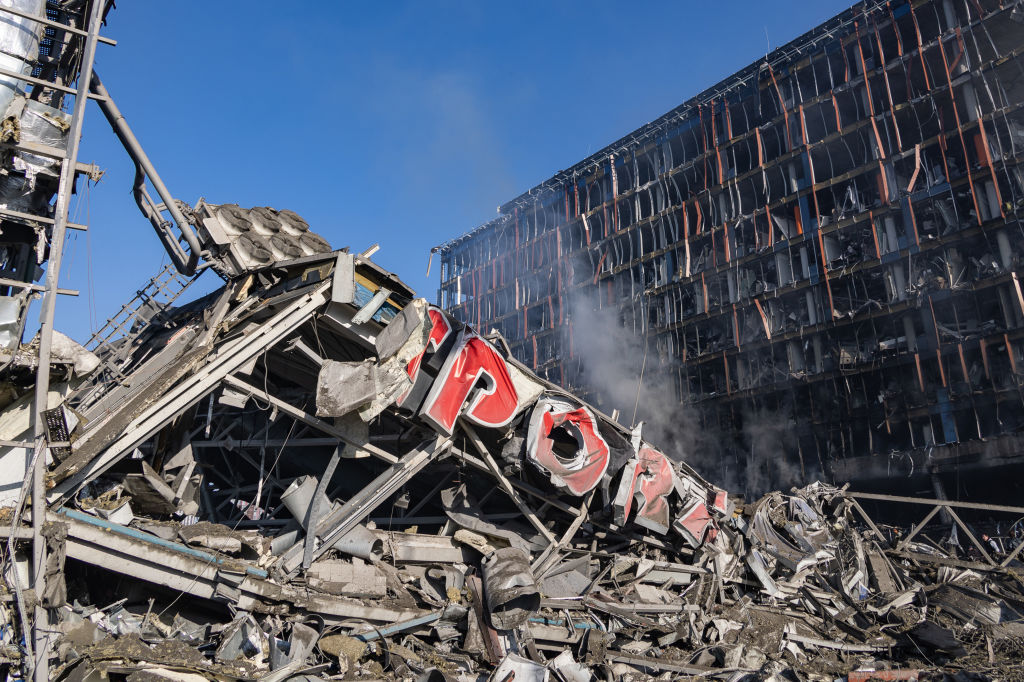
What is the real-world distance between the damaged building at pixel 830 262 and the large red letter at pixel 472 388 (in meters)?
30.8

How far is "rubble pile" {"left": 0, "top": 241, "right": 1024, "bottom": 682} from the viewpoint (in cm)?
1074

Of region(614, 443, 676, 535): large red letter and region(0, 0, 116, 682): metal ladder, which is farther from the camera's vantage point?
region(614, 443, 676, 535): large red letter

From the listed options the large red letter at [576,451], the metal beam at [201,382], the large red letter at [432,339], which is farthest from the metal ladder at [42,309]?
the large red letter at [576,451]

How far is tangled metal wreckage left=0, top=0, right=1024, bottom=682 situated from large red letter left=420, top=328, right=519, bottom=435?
0.05 metres

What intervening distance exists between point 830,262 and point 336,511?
3836 cm

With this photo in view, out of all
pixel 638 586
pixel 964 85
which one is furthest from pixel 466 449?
pixel 964 85

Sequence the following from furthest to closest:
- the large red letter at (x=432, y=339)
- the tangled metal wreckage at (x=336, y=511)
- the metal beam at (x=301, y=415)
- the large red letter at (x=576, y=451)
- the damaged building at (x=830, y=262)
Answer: the damaged building at (x=830, y=262) → the large red letter at (x=576, y=451) → the large red letter at (x=432, y=339) → the metal beam at (x=301, y=415) → the tangled metal wreckage at (x=336, y=511)

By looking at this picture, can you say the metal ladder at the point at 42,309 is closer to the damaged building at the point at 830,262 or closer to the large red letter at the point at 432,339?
the large red letter at the point at 432,339

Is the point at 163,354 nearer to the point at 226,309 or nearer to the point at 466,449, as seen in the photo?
the point at 226,309

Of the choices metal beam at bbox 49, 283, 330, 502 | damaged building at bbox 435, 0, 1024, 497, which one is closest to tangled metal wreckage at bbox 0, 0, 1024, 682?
metal beam at bbox 49, 283, 330, 502

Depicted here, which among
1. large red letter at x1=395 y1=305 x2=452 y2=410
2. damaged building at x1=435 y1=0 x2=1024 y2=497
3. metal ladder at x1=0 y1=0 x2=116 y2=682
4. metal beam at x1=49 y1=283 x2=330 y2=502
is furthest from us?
damaged building at x1=435 y1=0 x2=1024 y2=497

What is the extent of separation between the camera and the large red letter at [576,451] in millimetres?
15422

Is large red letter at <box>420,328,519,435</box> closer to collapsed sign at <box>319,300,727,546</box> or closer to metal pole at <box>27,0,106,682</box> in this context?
collapsed sign at <box>319,300,727,546</box>

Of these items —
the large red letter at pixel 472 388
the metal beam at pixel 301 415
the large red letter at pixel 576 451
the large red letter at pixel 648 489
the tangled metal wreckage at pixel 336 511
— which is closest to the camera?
the tangled metal wreckage at pixel 336 511
